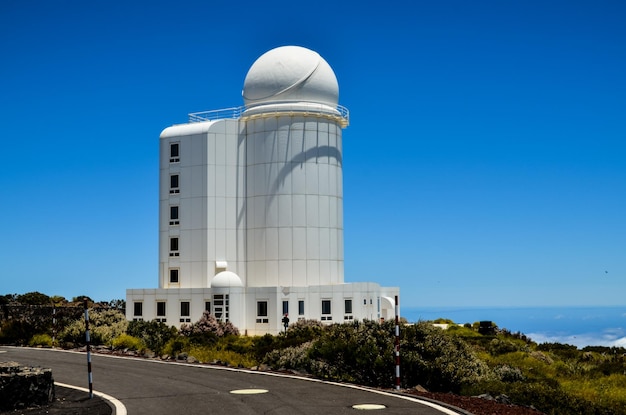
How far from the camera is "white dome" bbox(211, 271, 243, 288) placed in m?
48.4

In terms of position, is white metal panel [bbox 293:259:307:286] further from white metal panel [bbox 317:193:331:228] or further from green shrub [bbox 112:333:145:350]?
green shrub [bbox 112:333:145:350]

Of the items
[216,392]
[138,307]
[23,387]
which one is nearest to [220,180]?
[138,307]

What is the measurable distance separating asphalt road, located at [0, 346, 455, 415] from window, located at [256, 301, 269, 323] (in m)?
23.7

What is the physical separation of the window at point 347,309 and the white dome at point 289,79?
13.3 meters

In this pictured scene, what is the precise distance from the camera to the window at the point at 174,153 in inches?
2037

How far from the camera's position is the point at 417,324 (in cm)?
2167

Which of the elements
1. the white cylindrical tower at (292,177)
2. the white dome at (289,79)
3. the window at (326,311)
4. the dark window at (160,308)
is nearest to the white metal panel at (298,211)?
the white cylindrical tower at (292,177)

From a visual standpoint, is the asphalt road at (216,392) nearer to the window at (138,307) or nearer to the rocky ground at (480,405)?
the rocky ground at (480,405)

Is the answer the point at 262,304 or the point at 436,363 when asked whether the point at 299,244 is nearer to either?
the point at 262,304

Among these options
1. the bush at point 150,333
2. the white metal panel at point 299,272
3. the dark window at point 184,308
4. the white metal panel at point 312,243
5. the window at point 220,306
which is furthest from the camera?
the white metal panel at point 312,243

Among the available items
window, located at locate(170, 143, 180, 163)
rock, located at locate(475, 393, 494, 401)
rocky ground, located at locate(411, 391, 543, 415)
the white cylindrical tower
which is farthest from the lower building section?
rocky ground, located at locate(411, 391, 543, 415)

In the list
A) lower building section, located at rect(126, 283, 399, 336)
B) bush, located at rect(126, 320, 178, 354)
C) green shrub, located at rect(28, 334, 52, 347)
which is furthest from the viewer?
lower building section, located at rect(126, 283, 399, 336)

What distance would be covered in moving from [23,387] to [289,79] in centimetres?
3795

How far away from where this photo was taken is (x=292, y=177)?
50531 mm
